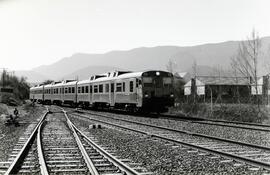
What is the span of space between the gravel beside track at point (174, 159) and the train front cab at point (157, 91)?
35.6ft

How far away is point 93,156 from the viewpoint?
8.28 meters

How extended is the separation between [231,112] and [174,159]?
14.8 metres

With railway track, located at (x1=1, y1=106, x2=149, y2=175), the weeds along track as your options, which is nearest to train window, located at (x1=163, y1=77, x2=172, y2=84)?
railway track, located at (x1=1, y1=106, x2=149, y2=175)

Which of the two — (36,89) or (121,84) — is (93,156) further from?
(36,89)

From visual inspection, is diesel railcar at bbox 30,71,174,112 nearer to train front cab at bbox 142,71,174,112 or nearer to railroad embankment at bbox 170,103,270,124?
train front cab at bbox 142,71,174,112

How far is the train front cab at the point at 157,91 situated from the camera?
71.5ft

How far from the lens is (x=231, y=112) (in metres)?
21.8

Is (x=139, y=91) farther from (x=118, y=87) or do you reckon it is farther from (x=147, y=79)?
(x=118, y=87)

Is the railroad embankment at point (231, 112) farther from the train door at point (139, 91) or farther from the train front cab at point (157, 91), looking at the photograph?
the train door at point (139, 91)

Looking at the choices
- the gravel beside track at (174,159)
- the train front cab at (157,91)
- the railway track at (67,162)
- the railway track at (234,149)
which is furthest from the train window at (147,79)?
the railway track at (67,162)

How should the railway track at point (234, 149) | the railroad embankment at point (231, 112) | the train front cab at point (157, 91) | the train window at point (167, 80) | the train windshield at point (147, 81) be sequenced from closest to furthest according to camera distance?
the railway track at point (234, 149), the railroad embankment at point (231, 112), the train front cab at point (157, 91), the train windshield at point (147, 81), the train window at point (167, 80)

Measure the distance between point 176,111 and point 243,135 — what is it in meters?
14.7

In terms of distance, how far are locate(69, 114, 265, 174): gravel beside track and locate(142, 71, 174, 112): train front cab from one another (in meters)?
10.9

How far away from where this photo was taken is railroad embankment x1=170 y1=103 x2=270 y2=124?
19.3 m
